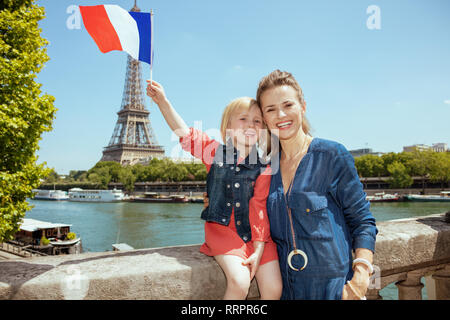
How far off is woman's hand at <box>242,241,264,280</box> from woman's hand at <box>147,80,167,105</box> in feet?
3.29

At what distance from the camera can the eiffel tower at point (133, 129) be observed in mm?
66375

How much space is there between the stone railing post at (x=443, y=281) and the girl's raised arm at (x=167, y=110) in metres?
2.03

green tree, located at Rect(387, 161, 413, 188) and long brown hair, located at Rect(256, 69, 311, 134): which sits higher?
long brown hair, located at Rect(256, 69, 311, 134)

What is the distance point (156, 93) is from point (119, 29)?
0.51 m

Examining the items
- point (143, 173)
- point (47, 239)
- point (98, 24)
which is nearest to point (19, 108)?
point (98, 24)

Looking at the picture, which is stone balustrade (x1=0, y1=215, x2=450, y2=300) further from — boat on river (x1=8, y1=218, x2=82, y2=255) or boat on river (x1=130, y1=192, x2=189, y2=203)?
boat on river (x1=130, y1=192, x2=189, y2=203)

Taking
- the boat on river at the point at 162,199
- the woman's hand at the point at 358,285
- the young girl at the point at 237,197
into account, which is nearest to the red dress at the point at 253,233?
the young girl at the point at 237,197

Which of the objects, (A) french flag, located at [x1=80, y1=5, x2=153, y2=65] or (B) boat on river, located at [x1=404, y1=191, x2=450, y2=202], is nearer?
(A) french flag, located at [x1=80, y1=5, x2=153, y2=65]

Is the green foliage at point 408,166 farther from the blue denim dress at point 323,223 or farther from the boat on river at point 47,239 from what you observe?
the blue denim dress at point 323,223

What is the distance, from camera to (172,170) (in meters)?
58.8

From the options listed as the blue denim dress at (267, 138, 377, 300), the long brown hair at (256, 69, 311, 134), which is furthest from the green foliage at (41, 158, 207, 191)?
the blue denim dress at (267, 138, 377, 300)

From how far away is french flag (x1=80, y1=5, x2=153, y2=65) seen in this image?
6.53 ft
